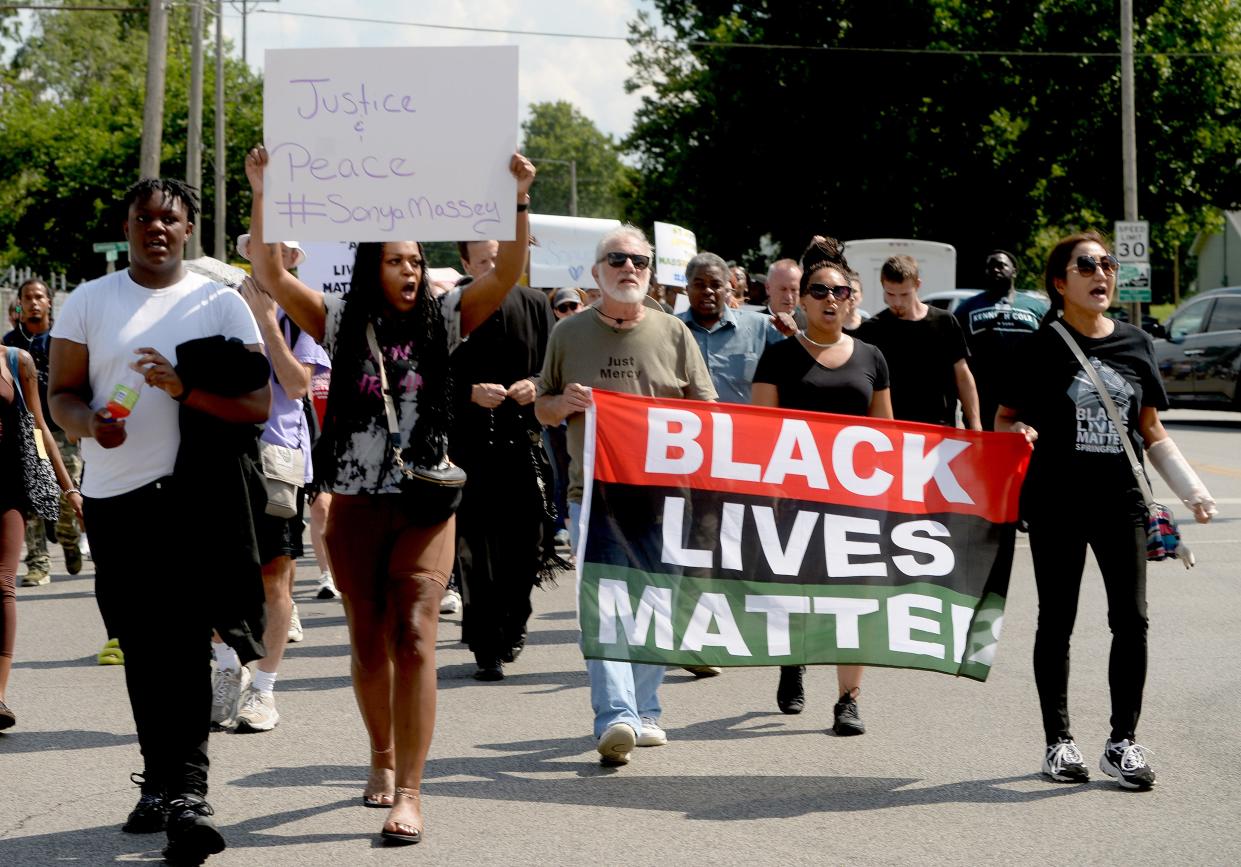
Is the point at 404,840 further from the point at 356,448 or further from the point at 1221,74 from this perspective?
the point at 1221,74

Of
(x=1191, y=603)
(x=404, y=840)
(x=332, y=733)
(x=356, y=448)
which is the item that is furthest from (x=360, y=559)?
(x=1191, y=603)

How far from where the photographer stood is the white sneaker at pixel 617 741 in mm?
6387

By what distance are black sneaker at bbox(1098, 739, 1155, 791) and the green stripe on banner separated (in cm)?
54

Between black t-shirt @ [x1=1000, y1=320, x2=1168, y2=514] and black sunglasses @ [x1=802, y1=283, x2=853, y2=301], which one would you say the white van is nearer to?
black sunglasses @ [x1=802, y1=283, x2=853, y2=301]

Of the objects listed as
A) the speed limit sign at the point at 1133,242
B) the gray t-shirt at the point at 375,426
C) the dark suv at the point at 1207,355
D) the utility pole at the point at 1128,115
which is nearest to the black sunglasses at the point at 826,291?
the gray t-shirt at the point at 375,426

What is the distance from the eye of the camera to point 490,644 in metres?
8.25

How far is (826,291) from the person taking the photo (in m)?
7.02

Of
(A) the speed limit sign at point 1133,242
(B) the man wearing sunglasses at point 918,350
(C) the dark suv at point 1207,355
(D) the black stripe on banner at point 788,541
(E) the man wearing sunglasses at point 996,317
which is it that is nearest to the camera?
(D) the black stripe on banner at point 788,541

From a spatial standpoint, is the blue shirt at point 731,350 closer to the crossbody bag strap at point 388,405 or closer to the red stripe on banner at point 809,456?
the red stripe on banner at point 809,456

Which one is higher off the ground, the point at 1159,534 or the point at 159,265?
the point at 159,265

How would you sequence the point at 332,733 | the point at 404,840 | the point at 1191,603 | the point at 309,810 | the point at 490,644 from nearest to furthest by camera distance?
1. the point at 404,840
2. the point at 309,810
3. the point at 332,733
4. the point at 490,644
5. the point at 1191,603

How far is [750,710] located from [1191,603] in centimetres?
388

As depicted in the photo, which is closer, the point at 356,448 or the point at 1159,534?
the point at 356,448

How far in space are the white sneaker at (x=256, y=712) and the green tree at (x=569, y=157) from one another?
133m
